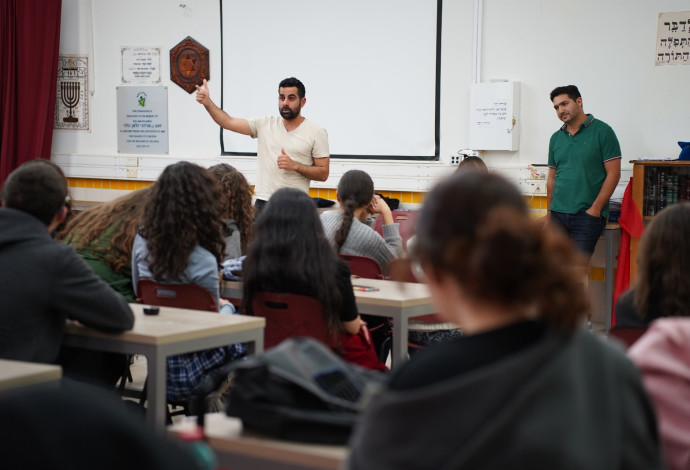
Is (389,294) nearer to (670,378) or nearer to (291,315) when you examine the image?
(291,315)

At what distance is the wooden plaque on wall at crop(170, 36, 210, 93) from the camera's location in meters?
8.15

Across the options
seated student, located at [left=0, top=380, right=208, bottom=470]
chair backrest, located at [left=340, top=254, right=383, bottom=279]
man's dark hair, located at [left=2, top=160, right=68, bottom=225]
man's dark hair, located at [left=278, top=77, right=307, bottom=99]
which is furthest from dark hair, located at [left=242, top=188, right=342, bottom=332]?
man's dark hair, located at [left=278, top=77, right=307, bottom=99]

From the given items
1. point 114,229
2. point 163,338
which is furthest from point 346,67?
point 163,338

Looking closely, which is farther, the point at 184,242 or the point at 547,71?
the point at 547,71

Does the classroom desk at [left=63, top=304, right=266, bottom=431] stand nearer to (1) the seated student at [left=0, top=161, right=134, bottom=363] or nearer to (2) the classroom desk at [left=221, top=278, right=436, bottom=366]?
(1) the seated student at [left=0, top=161, right=134, bottom=363]

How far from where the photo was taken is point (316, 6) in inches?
299

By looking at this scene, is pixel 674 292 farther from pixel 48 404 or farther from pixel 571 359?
pixel 48 404

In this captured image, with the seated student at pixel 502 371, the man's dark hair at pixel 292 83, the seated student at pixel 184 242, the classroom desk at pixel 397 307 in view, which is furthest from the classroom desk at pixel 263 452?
the man's dark hair at pixel 292 83

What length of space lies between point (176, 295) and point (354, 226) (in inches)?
46.8

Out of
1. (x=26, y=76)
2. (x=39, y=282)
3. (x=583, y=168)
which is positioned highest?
(x=26, y=76)

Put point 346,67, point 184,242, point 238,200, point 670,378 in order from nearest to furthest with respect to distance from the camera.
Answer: point 670,378 → point 184,242 → point 238,200 → point 346,67

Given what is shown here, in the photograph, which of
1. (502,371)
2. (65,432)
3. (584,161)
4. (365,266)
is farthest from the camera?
(584,161)

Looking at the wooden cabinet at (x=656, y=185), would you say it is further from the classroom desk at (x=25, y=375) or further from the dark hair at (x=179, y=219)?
the classroom desk at (x=25, y=375)

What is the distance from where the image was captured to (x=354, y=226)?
14.3ft
